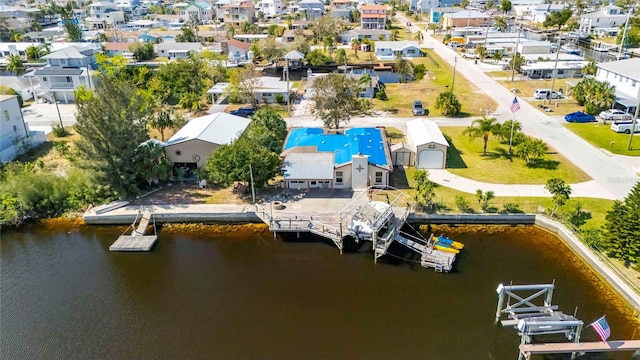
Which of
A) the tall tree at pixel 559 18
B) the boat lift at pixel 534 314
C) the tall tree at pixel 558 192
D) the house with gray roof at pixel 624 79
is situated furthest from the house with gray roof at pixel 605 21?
the boat lift at pixel 534 314

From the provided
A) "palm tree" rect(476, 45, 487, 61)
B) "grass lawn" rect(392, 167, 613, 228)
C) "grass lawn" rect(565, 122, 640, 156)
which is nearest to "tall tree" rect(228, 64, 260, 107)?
"grass lawn" rect(392, 167, 613, 228)

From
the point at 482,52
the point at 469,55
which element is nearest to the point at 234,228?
the point at 482,52

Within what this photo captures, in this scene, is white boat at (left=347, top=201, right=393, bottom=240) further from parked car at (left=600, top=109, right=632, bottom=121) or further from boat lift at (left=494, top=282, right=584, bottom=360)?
parked car at (left=600, top=109, right=632, bottom=121)

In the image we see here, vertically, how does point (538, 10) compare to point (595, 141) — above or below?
above

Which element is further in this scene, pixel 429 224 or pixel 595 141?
pixel 595 141

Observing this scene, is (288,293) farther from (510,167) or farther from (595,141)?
(595,141)

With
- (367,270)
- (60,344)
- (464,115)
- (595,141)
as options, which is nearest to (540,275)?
(367,270)
